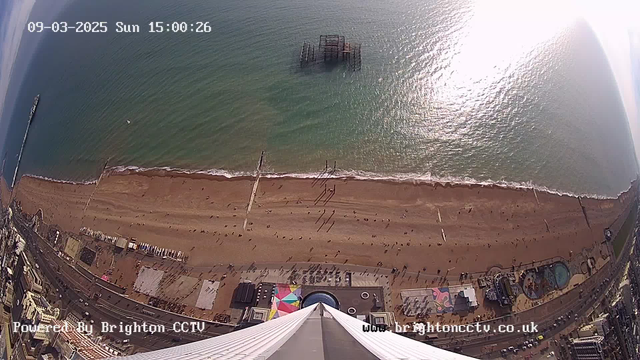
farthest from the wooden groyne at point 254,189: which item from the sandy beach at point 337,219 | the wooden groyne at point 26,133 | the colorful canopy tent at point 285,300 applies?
the wooden groyne at point 26,133

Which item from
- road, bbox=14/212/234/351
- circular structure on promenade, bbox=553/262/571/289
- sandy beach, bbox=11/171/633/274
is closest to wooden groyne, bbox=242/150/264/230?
sandy beach, bbox=11/171/633/274

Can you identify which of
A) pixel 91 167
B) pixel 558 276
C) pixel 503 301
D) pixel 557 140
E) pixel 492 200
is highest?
pixel 557 140

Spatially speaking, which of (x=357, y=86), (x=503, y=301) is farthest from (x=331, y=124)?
(x=503, y=301)

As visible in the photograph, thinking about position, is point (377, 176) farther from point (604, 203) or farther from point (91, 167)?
point (91, 167)

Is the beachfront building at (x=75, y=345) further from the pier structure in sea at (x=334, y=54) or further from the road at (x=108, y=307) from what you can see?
the pier structure in sea at (x=334, y=54)

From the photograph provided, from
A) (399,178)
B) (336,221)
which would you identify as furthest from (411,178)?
(336,221)

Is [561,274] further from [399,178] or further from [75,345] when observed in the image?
[75,345]
